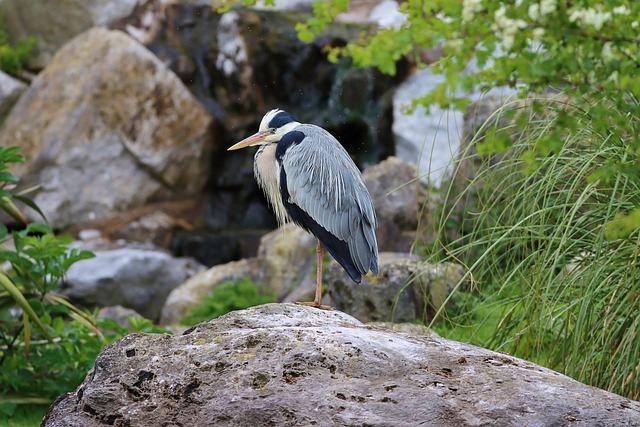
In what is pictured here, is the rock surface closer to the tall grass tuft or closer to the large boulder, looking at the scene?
the tall grass tuft

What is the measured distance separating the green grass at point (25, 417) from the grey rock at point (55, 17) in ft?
28.3

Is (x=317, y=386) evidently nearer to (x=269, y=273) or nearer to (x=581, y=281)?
(x=581, y=281)

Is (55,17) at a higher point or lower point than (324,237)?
lower

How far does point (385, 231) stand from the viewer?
770cm

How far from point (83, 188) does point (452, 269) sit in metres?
6.16

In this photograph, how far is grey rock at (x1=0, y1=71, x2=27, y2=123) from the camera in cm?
1178

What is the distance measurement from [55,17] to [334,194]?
972 centimetres

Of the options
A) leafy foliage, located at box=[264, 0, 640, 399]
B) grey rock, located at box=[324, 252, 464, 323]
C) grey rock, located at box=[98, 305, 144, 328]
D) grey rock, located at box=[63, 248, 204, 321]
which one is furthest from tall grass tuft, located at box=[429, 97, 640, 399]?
grey rock, located at box=[63, 248, 204, 321]

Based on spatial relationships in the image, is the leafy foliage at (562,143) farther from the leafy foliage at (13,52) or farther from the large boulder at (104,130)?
the leafy foliage at (13,52)

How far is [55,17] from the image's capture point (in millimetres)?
12711

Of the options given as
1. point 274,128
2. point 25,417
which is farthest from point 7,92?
point 274,128

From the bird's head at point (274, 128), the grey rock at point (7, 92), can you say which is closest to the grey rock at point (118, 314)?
the bird's head at point (274, 128)

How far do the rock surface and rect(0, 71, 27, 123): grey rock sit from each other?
9.75m

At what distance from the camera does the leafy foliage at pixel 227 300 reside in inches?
301
